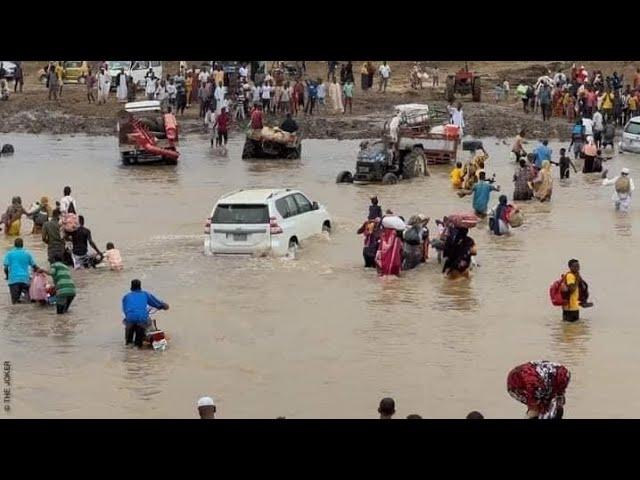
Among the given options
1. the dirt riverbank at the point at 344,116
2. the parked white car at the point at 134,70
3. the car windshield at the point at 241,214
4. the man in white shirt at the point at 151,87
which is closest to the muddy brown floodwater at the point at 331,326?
the car windshield at the point at 241,214

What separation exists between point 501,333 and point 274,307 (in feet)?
11.6

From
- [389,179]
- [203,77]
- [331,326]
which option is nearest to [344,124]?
[203,77]

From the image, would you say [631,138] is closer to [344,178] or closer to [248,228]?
[344,178]

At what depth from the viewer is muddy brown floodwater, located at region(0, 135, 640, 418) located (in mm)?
15984

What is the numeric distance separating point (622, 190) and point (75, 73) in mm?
26485

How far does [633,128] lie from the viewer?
38.2 meters

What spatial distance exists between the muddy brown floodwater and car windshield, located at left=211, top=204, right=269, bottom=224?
0.68 meters

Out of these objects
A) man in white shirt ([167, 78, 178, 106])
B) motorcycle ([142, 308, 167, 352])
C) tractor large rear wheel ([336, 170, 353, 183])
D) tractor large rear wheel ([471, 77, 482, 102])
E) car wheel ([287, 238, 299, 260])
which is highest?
tractor large rear wheel ([471, 77, 482, 102])

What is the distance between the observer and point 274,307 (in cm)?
2078

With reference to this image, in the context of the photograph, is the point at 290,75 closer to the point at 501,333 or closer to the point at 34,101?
the point at 34,101

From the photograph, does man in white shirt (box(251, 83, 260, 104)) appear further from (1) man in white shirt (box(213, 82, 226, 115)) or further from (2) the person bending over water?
(2) the person bending over water

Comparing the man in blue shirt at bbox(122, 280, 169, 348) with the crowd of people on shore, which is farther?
the crowd of people on shore

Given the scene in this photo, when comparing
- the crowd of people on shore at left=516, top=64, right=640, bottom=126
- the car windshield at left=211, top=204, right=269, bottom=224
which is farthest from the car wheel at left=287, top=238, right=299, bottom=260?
the crowd of people on shore at left=516, top=64, right=640, bottom=126

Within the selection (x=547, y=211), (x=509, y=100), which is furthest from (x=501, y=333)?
(x=509, y=100)
